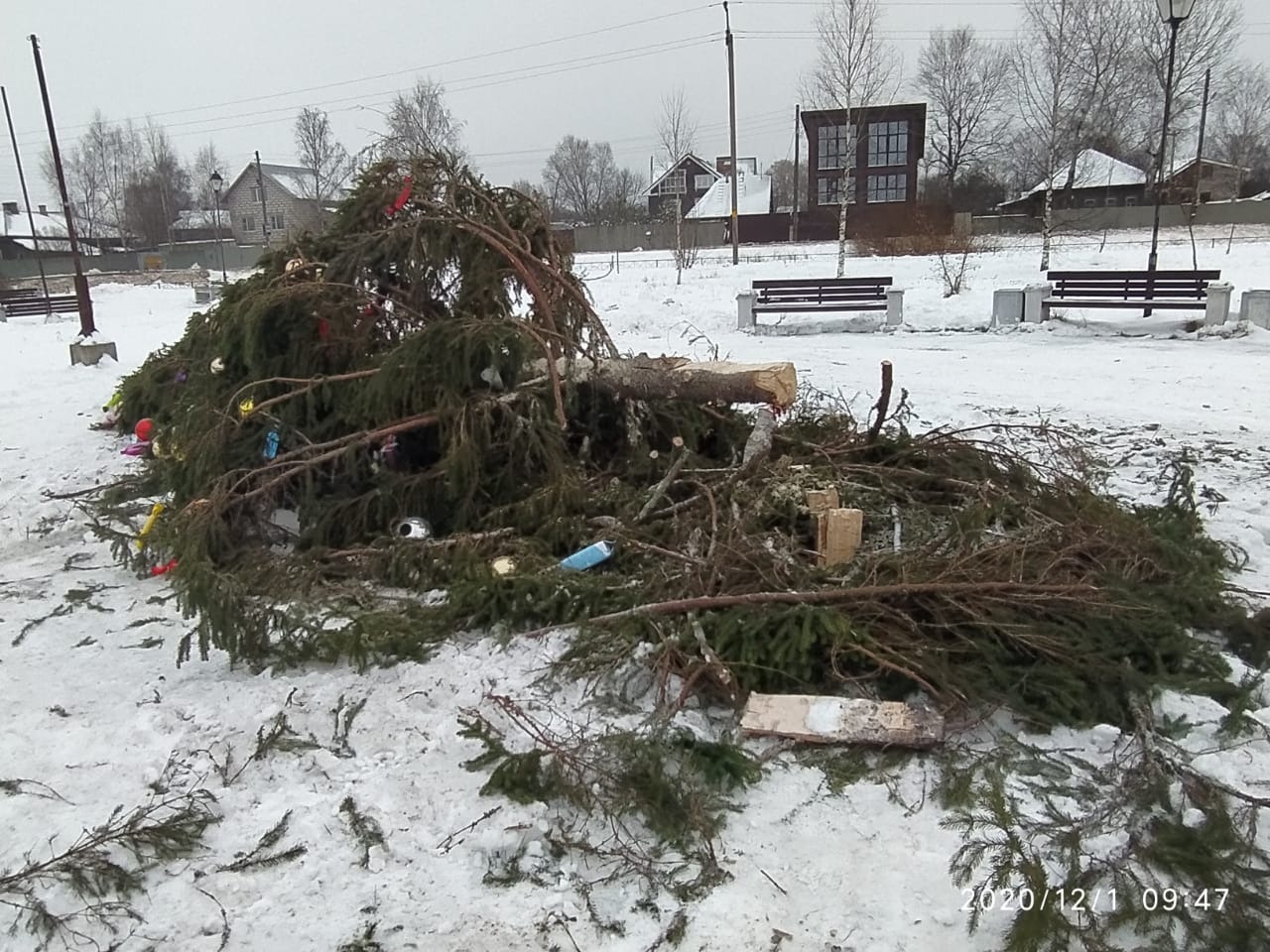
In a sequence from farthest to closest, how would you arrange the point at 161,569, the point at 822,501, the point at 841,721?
1. the point at 161,569
2. the point at 822,501
3. the point at 841,721

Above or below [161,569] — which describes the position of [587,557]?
above

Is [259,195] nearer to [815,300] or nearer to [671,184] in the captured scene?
[671,184]

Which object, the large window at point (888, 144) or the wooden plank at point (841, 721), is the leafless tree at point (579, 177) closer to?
the large window at point (888, 144)

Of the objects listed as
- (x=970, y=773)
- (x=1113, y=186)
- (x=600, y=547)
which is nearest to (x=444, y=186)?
(x=600, y=547)

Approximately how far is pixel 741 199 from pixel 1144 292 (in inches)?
1714

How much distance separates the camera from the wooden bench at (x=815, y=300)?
1488 centimetres

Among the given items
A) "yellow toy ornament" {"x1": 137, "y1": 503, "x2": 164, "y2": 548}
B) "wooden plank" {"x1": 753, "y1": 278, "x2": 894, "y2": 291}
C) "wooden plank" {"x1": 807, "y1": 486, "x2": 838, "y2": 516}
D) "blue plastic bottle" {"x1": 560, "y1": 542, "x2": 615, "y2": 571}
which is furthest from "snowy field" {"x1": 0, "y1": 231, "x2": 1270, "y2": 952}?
"wooden plank" {"x1": 753, "y1": 278, "x2": 894, "y2": 291}

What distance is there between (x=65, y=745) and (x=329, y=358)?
2910 millimetres

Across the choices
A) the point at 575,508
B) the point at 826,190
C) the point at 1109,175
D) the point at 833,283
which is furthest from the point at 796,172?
the point at 575,508

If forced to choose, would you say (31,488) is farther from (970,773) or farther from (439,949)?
(970,773)

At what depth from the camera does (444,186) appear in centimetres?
604

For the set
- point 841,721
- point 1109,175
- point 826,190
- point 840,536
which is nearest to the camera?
point 841,721

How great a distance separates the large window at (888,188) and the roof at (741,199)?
20.4 ft

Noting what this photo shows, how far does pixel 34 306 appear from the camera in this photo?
23359 millimetres
